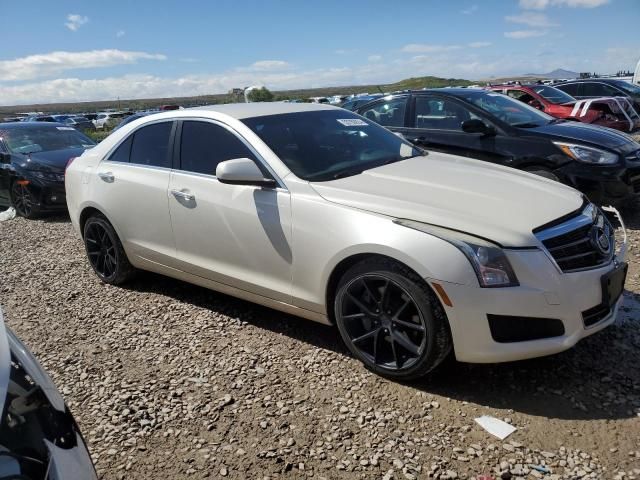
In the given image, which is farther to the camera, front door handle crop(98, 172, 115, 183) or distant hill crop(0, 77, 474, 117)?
distant hill crop(0, 77, 474, 117)

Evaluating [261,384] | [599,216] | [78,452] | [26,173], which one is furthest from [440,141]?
[26,173]

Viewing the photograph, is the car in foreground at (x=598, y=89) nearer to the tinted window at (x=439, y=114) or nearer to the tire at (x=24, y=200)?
the tinted window at (x=439, y=114)

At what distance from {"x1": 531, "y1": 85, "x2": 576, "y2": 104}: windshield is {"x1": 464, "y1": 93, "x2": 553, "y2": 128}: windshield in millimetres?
6468

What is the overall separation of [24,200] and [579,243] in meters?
8.65

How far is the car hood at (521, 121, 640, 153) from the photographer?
5816mm

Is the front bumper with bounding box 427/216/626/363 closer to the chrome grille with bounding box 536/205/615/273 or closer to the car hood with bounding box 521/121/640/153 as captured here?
the chrome grille with bounding box 536/205/615/273

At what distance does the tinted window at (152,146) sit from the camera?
14.2 feet

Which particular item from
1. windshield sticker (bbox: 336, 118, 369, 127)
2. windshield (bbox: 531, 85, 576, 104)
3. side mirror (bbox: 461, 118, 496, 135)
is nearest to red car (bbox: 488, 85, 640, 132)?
windshield (bbox: 531, 85, 576, 104)

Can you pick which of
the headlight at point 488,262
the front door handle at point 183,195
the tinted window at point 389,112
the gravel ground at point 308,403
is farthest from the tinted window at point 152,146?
the tinted window at point 389,112

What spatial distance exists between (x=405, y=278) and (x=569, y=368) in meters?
1.19

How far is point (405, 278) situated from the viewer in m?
2.91

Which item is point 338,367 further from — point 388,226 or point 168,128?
point 168,128

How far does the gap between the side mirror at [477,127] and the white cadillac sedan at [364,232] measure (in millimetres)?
1958

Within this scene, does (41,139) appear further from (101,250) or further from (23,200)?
(101,250)
